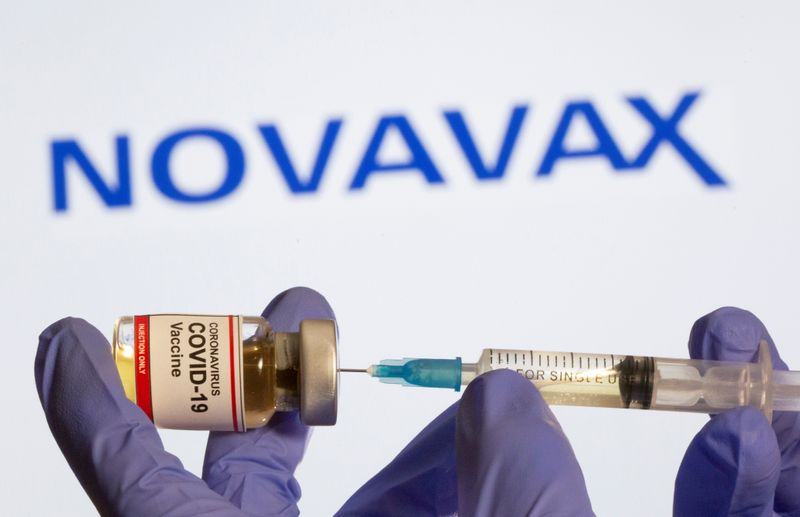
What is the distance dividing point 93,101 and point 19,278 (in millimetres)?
345

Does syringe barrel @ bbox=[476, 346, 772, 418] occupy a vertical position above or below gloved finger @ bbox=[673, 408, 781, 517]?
above

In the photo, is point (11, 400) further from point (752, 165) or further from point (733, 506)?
point (752, 165)

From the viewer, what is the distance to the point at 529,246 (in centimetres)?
157

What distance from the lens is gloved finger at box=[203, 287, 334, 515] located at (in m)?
1.09

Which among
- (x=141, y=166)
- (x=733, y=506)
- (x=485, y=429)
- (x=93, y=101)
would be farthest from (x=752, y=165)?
(x=93, y=101)

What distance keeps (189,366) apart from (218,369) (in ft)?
0.10

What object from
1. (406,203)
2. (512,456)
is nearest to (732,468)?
(512,456)

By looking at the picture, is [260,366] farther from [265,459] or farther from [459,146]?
[459,146]

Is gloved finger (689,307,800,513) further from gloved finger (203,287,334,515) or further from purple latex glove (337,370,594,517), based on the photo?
gloved finger (203,287,334,515)

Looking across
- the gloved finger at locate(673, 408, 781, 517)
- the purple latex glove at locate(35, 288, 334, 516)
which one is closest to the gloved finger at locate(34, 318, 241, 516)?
the purple latex glove at locate(35, 288, 334, 516)

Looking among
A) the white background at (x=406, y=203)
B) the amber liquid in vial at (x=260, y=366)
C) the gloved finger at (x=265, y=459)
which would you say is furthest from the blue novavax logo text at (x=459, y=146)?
the amber liquid in vial at (x=260, y=366)

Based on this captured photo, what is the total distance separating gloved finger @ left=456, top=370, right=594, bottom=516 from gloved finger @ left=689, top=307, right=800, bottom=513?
0.99 ft

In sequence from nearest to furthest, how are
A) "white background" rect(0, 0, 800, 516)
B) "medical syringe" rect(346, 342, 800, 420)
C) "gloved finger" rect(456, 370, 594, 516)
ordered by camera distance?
"gloved finger" rect(456, 370, 594, 516) → "medical syringe" rect(346, 342, 800, 420) → "white background" rect(0, 0, 800, 516)

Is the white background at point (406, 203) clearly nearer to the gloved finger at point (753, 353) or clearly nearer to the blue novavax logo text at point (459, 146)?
the blue novavax logo text at point (459, 146)
